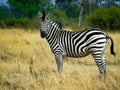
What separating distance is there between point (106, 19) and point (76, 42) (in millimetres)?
15653

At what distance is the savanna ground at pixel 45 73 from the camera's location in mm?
7125

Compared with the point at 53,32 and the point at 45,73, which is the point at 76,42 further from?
the point at 45,73

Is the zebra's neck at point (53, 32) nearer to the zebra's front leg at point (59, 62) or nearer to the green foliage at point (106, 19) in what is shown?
the zebra's front leg at point (59, 62)

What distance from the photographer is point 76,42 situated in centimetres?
877

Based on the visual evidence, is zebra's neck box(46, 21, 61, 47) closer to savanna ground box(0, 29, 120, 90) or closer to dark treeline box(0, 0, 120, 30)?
savanna ground box(0, 29, 120, 90)

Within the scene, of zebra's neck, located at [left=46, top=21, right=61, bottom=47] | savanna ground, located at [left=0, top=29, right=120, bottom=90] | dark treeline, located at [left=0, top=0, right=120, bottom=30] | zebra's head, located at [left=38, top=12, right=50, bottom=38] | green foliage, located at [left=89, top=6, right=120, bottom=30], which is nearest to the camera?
savanna ground, located at [left=0, top=29, right=120, bottom=90]

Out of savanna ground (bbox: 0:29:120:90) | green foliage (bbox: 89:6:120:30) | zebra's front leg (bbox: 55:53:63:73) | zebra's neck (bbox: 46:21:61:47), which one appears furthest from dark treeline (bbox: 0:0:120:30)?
zebra's front leg (bbox: 55:53:63:73)

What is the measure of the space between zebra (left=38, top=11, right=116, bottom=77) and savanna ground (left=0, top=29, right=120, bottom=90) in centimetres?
37

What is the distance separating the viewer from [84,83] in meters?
7.05

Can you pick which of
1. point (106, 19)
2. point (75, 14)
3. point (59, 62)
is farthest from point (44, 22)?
point (75, 14)

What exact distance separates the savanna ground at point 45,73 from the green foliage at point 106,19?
9474mm

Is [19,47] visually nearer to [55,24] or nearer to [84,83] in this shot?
[55,24]

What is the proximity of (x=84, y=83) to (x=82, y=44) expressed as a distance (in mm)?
1710

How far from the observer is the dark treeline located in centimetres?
2419
